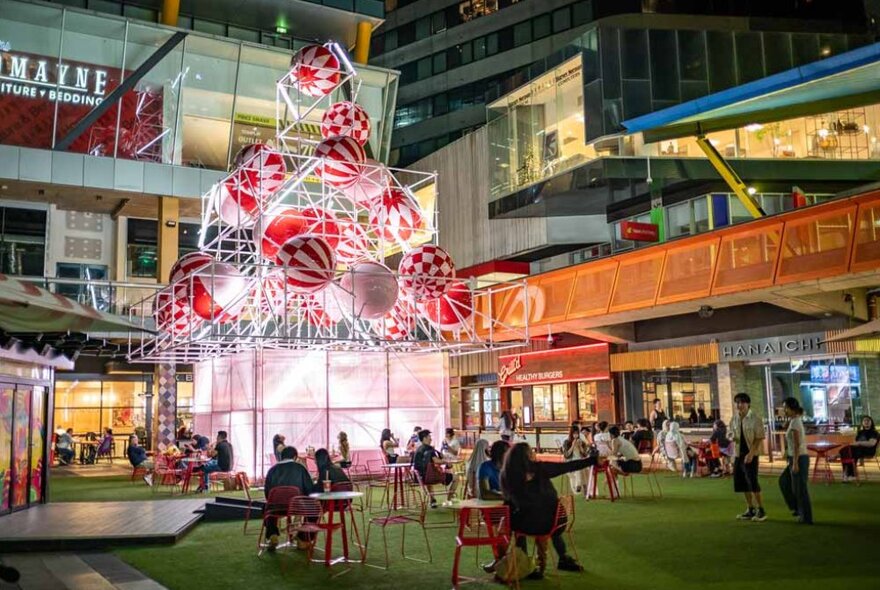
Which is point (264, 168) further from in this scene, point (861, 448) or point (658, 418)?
point (658, 418)

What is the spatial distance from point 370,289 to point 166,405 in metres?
16.2

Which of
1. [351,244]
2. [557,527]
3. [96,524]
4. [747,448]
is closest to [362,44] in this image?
[351,244]

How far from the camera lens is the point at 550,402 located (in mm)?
27703

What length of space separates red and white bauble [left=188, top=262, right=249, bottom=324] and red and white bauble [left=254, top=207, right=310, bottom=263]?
991 mm

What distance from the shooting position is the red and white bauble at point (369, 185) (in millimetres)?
13961

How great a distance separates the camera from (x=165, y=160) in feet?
91.1

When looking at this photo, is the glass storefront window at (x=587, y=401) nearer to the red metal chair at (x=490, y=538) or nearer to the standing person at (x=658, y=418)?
the standing person at (x=658, y=418)

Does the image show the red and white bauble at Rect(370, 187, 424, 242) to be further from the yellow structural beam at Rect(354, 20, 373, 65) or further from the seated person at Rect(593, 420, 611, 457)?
the yellow structural beam at Rect(354, 20, 373, 65)

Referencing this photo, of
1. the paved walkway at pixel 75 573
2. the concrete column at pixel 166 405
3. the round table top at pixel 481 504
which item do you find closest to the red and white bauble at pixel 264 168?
the paved walkway at pixel 75 573

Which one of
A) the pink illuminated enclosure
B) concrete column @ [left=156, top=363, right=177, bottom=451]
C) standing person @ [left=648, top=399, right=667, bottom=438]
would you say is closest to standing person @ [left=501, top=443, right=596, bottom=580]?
the pink illuminated enclosure

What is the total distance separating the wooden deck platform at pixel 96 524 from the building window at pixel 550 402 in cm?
1487

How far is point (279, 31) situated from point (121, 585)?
89.1 ft

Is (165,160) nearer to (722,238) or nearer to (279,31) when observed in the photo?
(279,31)

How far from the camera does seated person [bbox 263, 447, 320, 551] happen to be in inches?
386
